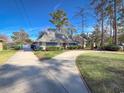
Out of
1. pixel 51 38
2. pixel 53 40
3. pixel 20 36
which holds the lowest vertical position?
pixel 53 40

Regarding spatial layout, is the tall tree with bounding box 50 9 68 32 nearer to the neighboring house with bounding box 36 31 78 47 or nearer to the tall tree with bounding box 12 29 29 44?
the neighboring house with bounding box 36 31 78 47

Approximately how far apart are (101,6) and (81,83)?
3095cm

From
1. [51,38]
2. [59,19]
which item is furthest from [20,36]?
[51,38]

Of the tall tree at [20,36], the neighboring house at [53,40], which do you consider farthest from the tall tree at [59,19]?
the tall tree at [20,36]

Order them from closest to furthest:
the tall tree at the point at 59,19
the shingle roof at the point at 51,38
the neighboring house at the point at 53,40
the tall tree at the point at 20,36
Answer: the neighboring house at the point at 53,40, the shingle roof at the point at 51,38, the tall tree at the point at 59,19, the tall tree at the point at 20,36

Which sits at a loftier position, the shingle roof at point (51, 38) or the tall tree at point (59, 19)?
the tall tree at point (59, 19)

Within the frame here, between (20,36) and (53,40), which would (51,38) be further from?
(20,36)

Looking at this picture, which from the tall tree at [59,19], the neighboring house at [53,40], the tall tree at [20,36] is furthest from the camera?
the tall tree at [20,36]

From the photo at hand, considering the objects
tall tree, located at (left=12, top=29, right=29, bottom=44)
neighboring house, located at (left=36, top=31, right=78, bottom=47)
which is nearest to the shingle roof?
neighboring house, located at (left=36, top=31, right=78, bottom=47)

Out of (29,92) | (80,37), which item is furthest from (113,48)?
(29,92)

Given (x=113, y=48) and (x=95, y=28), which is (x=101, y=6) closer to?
(x=113, y=48)

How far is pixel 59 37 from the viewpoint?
141ft

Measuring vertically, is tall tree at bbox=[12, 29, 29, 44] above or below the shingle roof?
above

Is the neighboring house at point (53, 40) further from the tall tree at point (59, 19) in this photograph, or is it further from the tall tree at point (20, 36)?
the tall tree at point (20, 36)
